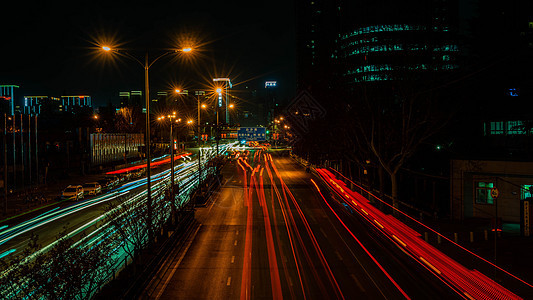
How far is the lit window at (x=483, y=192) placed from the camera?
22.1m

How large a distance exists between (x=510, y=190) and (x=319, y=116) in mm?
21245

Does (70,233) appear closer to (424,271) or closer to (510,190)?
(424,271)

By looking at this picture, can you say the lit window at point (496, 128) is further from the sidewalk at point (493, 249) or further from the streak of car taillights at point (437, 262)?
the streak of car taillights at point (437, 262)

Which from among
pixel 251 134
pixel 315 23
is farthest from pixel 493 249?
pixel 315 23

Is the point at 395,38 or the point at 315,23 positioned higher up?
the point at 315,23

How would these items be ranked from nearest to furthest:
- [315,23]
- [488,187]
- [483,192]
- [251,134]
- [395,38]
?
[488,187], [483,192], [251,134], [395,38], [315,23]

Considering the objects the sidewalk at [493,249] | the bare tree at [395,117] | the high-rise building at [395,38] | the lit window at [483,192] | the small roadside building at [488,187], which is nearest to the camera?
the sidewalk at [493,249]

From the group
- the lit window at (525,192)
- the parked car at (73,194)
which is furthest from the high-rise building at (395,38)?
the parked car at (73,194)

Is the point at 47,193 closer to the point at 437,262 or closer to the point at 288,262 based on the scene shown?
the point at 288,262

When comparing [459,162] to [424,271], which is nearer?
[424,271]

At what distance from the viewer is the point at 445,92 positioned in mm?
28734

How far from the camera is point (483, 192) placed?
73.4 ft

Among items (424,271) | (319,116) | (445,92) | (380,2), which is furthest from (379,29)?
(424,271)

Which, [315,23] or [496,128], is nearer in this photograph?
[496,128]
